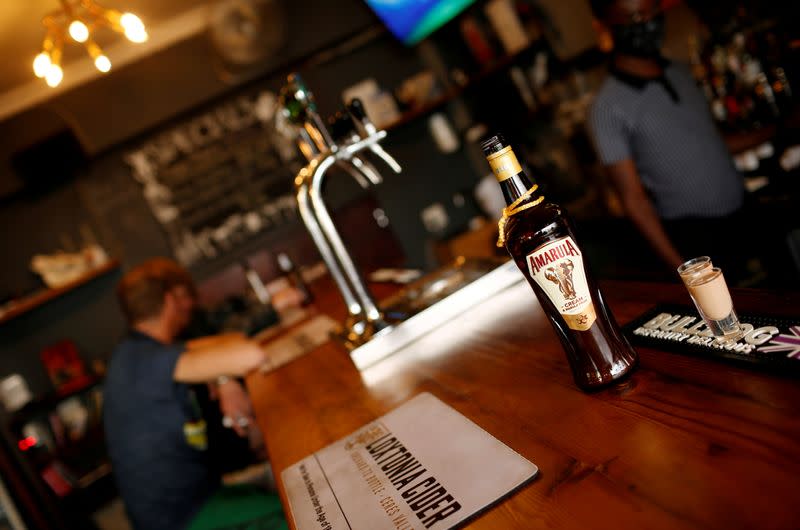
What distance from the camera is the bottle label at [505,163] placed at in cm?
74

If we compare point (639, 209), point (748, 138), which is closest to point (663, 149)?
point (639, 209)

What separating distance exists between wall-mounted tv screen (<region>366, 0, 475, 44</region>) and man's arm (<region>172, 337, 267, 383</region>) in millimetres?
2559

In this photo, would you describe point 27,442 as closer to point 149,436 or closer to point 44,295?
point 44,295

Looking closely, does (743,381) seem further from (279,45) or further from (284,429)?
(279,45)

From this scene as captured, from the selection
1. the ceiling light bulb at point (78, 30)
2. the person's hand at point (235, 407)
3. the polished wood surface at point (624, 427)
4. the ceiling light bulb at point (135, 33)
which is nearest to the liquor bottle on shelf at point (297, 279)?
the person's hand at point (235, 407)

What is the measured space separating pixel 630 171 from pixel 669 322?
137 cm

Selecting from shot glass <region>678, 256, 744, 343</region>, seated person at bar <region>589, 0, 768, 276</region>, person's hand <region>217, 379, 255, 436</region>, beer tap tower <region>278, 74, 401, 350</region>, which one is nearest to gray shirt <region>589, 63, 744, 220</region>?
seated person at bar <region>589, 0, 768, 276</region>

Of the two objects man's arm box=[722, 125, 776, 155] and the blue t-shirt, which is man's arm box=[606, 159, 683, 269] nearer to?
man's arm box=[722, 125, 776, 155]

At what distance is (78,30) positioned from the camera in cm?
215

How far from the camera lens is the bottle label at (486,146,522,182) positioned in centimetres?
74

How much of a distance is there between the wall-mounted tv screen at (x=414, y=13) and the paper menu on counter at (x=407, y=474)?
3266 millimetres

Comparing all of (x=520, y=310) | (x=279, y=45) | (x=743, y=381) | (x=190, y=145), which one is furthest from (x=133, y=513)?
Result: (x=279, y=45)

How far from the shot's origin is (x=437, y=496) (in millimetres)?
694

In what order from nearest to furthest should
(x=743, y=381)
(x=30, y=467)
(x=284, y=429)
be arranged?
(x=743, y=381), (x=284, y=429), (x=30, y=467)
